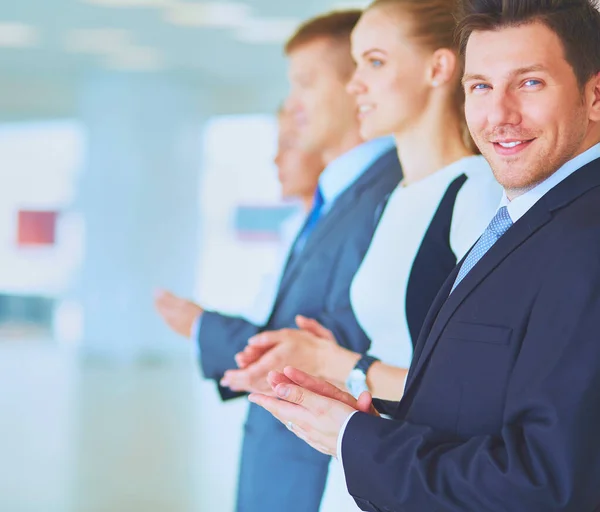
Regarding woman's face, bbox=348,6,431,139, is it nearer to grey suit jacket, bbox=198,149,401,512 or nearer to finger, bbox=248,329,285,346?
grey suit jacket, bbox=198,149,401,512

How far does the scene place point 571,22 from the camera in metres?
1.15

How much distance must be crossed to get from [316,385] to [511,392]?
35 centimetres

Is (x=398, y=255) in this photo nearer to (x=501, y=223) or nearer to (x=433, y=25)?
(x=433, y=25)

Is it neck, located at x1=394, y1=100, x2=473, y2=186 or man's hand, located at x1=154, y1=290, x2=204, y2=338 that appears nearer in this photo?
neck, located at x1=394, y1=100, x2=473, y2=186

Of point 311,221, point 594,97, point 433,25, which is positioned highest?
point 433,25

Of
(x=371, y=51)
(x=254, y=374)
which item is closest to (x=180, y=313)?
(x=254, y=374)

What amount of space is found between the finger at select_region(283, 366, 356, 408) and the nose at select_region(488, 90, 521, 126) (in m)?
0.44

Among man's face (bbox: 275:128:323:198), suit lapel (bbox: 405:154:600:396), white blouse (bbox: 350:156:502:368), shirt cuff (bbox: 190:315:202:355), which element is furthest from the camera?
man's face (bbox: 275:128:323:198)

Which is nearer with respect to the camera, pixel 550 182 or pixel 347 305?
pixel 550 182

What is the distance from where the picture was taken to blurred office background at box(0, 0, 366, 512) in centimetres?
610

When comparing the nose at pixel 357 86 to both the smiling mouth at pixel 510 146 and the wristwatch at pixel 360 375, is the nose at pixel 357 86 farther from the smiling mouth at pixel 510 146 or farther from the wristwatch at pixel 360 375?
the smiling mouth at pixel 510 146

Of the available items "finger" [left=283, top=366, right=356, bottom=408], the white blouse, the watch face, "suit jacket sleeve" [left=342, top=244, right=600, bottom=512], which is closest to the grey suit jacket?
the white blouse

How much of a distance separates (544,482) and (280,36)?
8.97 meters

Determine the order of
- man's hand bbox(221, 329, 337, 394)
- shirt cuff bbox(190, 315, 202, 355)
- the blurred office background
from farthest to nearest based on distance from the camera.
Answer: the blurred office background, shirt cuff bbox(190, 315, 202, 355), man's hand bbox(221, 329, 337, 394)
